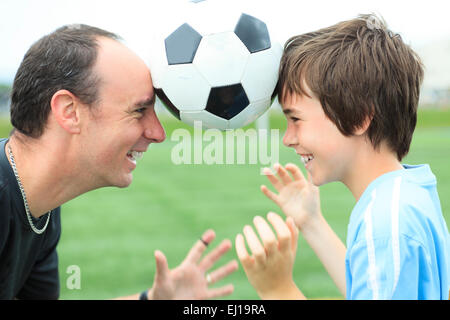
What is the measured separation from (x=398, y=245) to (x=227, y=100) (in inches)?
46.5

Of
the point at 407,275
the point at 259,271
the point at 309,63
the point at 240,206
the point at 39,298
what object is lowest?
the point at 240,206

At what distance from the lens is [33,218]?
3.19 m

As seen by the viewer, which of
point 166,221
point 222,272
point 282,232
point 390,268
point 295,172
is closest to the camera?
point 390,268

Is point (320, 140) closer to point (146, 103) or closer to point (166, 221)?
point (146, 103)

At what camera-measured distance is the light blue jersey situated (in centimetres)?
212

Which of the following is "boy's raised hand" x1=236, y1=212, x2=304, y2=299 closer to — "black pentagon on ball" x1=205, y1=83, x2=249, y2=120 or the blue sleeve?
"black pentagon on ball" x1=205, y1=83, x2=249, y2=120

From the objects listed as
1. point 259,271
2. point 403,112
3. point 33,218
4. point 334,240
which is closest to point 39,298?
point 33,218

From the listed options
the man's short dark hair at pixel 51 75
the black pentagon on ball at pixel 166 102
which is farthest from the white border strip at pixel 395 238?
the man's short dark hair at pixel 51 75

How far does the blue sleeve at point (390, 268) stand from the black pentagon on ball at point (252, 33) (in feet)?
3.84

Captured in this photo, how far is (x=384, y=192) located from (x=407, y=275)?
0.39 meters

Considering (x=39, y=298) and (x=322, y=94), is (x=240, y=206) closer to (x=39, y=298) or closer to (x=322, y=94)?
(x=39, y=298)

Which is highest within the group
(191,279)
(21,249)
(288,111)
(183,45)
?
(183,45)

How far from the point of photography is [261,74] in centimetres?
281

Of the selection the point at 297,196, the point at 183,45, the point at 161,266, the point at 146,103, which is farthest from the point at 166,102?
the point at 297,196
